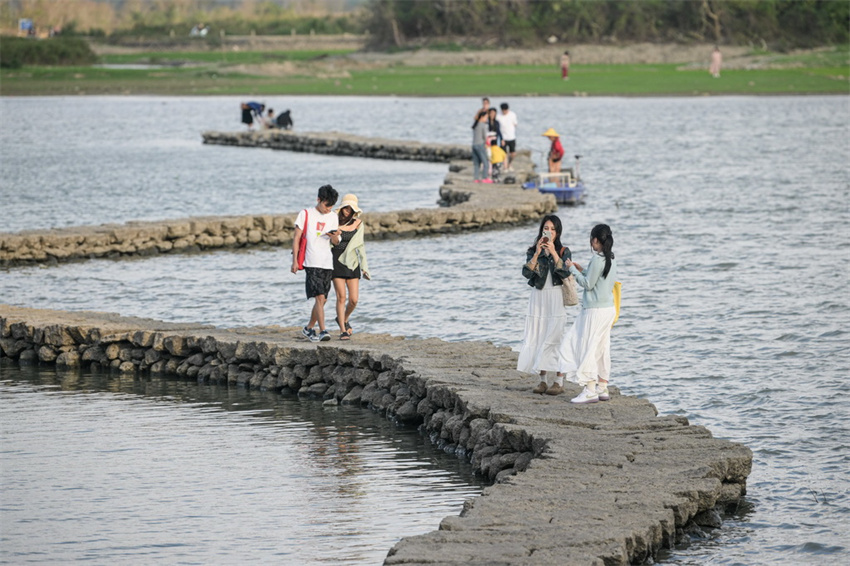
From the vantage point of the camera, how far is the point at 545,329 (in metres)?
13.0

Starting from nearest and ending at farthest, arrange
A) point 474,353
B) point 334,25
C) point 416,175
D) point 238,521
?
point 238,521
point 474,353
point 416,175
point 334,25

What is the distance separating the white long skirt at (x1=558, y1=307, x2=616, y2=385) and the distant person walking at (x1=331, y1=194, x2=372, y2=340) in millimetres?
3603

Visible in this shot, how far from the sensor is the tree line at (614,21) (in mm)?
114938

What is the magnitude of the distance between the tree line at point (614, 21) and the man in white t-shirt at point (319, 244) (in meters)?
103

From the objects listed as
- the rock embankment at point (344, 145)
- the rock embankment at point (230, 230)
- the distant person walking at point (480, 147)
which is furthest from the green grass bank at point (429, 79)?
the rock embankment at point (230, 230)

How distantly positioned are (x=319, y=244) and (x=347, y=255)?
1.35 ft

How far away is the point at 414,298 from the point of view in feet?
71.5

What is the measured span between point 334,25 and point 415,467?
15559 centimetres

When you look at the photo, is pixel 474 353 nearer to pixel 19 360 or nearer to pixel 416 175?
pixel 19 360

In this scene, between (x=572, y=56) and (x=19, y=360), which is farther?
(x=572, y=56)

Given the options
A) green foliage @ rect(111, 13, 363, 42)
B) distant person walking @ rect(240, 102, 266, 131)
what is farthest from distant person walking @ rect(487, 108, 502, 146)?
green foliage @ rect(111, 13, 363, 42)

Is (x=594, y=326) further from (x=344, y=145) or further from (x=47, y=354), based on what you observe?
(x=344, y=145)

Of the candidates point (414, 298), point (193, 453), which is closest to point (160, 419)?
point (193, 453)

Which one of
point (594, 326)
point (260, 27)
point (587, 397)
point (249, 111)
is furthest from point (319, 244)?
point (260, 27)
